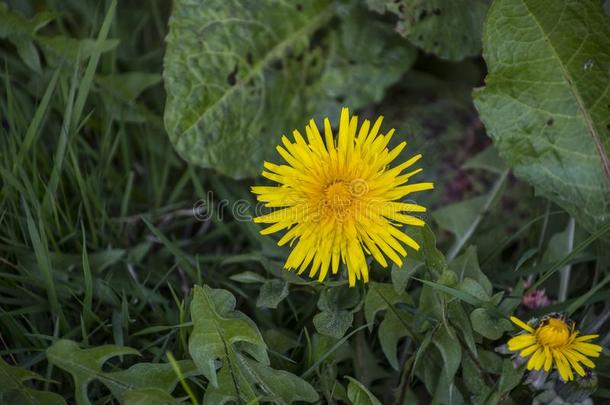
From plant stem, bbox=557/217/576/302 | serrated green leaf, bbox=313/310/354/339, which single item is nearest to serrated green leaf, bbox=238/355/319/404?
serrated green leaf, bbox=313/310/354/339

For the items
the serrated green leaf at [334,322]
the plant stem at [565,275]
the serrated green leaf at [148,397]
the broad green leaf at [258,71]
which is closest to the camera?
the serrated green leaf at [148,397]

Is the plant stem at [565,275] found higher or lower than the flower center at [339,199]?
lower

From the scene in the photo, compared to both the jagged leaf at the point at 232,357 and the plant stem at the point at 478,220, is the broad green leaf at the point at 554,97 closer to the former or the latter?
the plant stem at the point at 478,220

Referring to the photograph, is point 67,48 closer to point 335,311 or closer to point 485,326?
point 335,311

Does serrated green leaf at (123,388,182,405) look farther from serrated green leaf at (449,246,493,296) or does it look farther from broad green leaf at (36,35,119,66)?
broad green leaf at (36,35,119,66)

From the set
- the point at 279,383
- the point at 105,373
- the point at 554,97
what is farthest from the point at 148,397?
the point at 554,97

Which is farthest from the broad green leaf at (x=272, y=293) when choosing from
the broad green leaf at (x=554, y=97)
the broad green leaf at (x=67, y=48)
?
the broad green leaf at (x=67, y=48)


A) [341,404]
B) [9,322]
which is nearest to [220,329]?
[341,404]

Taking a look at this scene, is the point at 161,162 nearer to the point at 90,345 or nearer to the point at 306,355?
the point at 90,345
